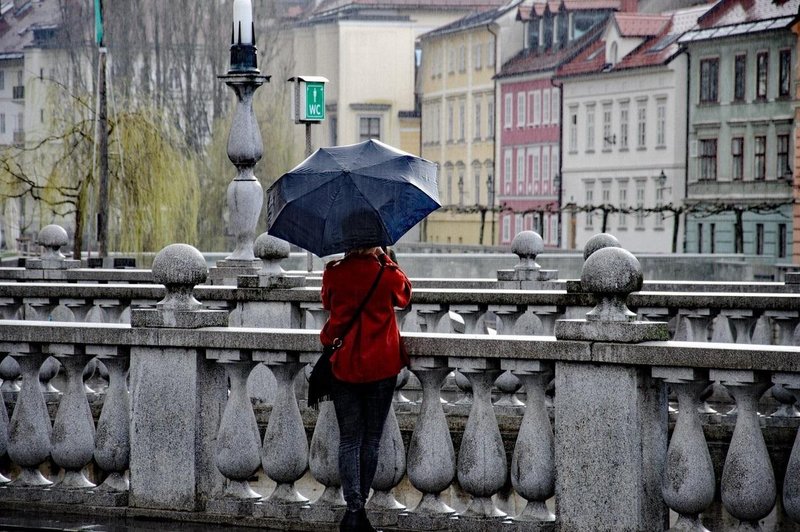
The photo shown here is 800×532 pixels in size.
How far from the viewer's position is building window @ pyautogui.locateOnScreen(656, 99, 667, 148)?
71.9m

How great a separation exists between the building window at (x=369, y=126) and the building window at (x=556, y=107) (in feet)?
58.5

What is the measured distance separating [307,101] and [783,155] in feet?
152

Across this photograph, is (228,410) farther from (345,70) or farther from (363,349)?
(345,70)

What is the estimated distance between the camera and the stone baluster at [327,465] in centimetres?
870

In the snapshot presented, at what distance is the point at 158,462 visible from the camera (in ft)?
29.7

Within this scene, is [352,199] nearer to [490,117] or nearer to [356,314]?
[356,314]

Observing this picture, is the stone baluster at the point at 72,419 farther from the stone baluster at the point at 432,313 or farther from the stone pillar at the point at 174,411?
the stone baluster at the point at 432,313

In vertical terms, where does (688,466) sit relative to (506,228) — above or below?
above

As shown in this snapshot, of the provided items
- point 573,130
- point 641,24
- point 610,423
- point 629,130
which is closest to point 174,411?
point 610,423

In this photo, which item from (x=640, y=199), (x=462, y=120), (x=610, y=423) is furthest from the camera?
(x=462, y=120)

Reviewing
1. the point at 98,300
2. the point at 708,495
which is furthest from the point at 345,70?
the point at 708,495

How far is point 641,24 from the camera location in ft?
243

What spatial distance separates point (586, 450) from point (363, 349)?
108 cm

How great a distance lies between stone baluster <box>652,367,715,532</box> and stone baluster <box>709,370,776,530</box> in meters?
0.13
